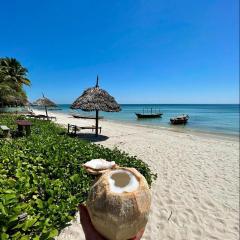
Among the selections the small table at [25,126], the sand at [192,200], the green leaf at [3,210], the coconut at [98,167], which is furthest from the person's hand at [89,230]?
the small table at [25,126]

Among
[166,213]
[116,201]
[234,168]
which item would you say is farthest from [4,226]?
[234,168]

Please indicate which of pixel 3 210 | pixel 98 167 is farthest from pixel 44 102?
pixel 98 167

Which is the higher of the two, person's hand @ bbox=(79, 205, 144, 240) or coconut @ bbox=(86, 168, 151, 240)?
coconut @ bbox=(86, 168, 151, 240)

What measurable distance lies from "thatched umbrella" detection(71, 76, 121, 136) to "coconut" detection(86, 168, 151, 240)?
1173 cm

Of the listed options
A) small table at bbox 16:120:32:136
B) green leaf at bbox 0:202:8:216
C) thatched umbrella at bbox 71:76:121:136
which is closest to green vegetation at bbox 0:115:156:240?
green leaf at bbox 0:202:8:216

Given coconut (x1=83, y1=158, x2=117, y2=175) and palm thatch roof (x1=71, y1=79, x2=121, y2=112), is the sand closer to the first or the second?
coconut (x1=83, y1=158, x2=117, y2=175)

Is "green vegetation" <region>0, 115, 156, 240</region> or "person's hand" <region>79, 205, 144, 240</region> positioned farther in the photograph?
"green vegetation" <region>0, 115, 156, 240</region>

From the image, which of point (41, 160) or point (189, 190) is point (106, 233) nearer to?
point (41, 160)

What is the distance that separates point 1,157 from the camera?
14.6ft

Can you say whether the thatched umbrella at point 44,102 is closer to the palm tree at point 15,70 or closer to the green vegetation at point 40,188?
the palm tree at point 15,70

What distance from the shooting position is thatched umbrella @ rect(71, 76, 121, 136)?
12.6m

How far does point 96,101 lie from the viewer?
12.8 m

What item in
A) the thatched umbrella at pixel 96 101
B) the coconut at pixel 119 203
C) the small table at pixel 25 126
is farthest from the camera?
the thatched umbrella at pixel 96 101

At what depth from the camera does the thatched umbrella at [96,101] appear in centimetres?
1265
